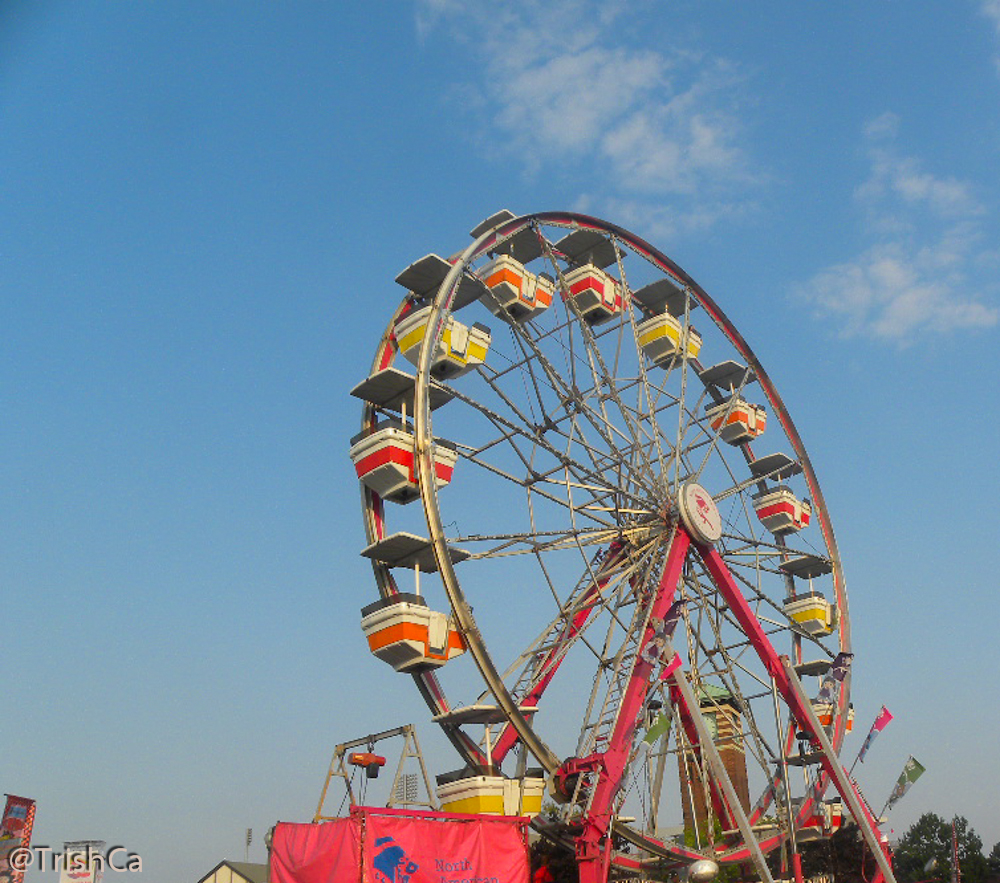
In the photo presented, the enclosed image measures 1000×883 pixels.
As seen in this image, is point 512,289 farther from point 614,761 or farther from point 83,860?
point 83,860

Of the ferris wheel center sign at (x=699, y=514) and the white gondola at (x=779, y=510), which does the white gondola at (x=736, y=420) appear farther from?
the ferris wheel center sign at (x=699, y=514)

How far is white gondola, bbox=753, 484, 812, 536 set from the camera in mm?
27750

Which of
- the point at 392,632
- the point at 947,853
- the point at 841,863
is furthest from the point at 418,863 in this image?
the point at 947,853

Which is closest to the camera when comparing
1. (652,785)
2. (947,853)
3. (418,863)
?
(418,863)

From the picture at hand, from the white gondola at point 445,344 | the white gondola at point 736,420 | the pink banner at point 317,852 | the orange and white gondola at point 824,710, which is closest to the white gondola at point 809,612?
the orange and white gondola at point 824,710

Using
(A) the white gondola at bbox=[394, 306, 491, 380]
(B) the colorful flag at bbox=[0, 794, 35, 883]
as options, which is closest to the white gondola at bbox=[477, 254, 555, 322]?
(A) the white gondola at bbox=[394, 306, 491, 380]

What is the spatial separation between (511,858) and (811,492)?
55.2 feet

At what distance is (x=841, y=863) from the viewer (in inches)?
1620

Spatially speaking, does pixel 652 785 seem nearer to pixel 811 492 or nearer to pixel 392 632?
pixel 392 632

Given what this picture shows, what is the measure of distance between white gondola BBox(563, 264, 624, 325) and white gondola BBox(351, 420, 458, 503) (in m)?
6.48

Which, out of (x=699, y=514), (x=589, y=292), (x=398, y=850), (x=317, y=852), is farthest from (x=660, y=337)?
(x=317, y=852)

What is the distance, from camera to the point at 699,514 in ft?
73.9

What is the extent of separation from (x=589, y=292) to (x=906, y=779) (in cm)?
1259

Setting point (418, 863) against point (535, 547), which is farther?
point (535, 547)
